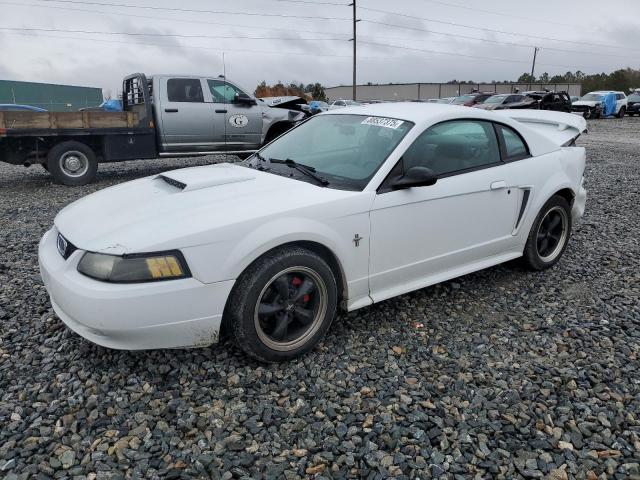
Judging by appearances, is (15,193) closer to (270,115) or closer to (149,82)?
(149,82)

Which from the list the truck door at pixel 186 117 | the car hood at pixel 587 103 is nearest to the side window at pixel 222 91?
the truck door at pixel 186 117

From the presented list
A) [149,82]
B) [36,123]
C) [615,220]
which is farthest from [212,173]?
[149,82]

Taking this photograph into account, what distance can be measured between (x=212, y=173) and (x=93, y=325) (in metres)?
1.40

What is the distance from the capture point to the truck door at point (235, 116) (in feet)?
31.8

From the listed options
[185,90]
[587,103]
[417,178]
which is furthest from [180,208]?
[587,103]

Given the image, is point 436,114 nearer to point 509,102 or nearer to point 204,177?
point 204,177

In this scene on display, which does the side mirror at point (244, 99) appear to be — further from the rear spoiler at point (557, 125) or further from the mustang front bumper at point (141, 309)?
the mustang front bumper at point (141, 309)

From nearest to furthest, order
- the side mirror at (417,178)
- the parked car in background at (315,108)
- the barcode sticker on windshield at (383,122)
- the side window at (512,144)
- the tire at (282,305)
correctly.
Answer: the tire at (282,305) < the side mirror at (417,178) < the barcode sticker on windshield at (383,122) < the side window at (512,144) < the parked car in background at (315,108)

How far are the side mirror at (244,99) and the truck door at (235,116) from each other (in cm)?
5

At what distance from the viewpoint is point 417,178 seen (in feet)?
10.0

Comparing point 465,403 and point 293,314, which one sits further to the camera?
point 293,314

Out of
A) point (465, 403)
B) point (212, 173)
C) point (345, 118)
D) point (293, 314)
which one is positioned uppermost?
point (345, 118)

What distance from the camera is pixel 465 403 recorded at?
8.44 feet

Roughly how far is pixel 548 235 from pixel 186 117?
23.6 ft
